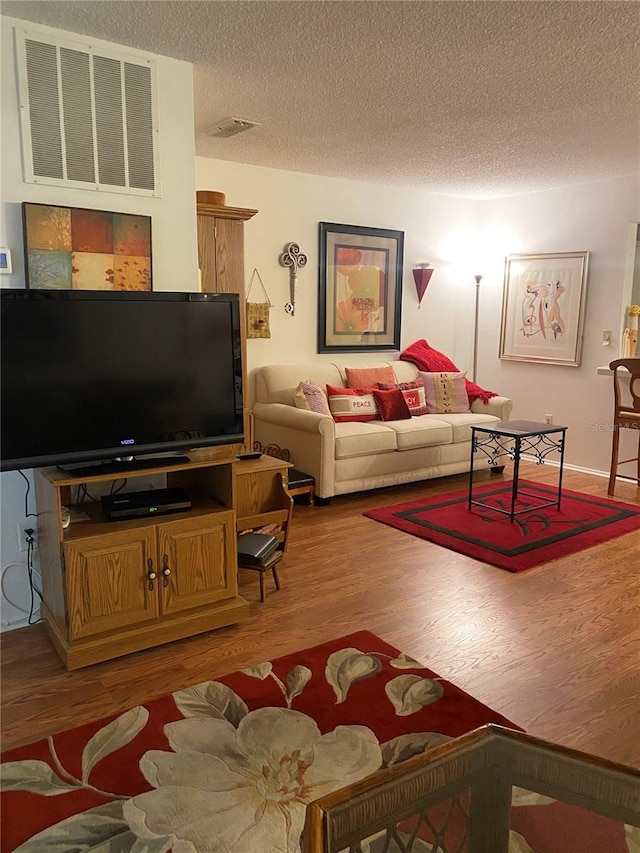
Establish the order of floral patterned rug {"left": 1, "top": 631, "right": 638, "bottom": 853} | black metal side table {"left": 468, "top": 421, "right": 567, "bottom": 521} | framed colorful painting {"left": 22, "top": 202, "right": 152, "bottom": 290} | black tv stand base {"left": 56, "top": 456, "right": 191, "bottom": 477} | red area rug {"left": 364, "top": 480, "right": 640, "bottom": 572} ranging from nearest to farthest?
floral patterned rug {"left": 1, "top": 631, "right": 638, "bottom": 853} → black tv stand base {"left": 56, "top": 456, "right": 191, "bottom": 477} → framed colorful painting {"left": 22, "top": 202, "right": 152, "bottom": 290} → red area rug {"left": 364, "top": 480, "right": 640, "bottom": 572} → black metal side table {"left": 468, "top": 421, "right": 567, "bottom": 521}

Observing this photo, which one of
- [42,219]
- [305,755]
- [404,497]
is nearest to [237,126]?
[42,219]

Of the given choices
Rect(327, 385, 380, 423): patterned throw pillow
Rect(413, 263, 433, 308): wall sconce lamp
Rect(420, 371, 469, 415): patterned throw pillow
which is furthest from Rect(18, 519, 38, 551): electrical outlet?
Rect(413, 263, 433, 308): wall sconce lamp

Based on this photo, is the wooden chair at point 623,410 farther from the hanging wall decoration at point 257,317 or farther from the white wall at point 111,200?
the white wall at point 111,200

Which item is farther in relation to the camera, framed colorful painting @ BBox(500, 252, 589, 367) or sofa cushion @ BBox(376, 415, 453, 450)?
framed colorful painting @ BBox(500, 252, 589, 367)

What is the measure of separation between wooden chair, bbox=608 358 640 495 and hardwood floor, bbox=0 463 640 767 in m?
1.14

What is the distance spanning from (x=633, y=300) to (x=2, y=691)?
5.33 metres

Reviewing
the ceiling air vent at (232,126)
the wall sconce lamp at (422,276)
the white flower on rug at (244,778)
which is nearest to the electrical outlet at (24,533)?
the white flower on rug at (244,778)

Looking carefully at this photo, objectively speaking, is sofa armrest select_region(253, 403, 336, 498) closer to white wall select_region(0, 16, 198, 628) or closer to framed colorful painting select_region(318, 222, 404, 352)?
framed colorful painting select_region(318, 222, 404, 352)

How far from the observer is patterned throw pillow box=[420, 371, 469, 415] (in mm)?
5672

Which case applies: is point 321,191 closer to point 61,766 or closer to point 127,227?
point 127,227

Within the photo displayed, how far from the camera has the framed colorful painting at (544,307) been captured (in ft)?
18.7

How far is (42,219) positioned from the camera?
2705 millimetres

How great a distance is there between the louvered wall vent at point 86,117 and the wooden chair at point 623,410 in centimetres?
361

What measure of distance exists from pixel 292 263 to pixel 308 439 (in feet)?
5.20
